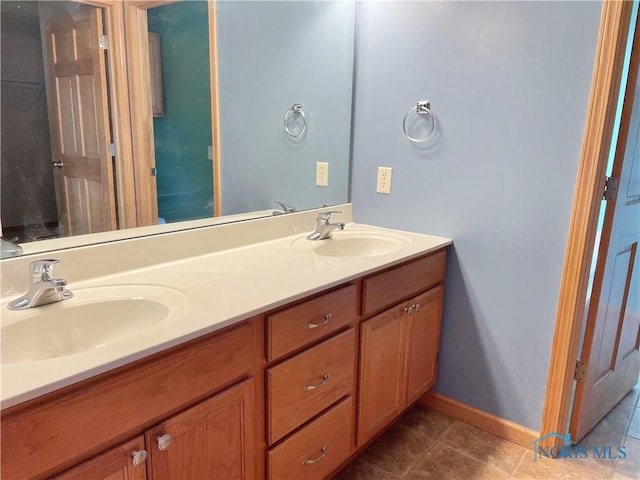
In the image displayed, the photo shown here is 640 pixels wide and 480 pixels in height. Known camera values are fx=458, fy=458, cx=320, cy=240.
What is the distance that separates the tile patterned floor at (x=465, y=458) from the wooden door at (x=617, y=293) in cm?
12

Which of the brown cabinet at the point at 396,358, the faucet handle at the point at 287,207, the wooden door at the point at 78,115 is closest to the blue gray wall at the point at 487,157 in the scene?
the brown cabinet at the point at 396,358

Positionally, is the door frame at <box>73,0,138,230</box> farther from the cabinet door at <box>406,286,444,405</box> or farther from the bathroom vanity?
the cabinet door at <box>406,286,444,405</box>

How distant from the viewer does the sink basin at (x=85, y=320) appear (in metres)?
1.02

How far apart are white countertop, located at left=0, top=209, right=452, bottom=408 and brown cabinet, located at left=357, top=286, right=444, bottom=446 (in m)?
0.23

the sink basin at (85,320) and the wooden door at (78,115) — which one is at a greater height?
the wooden door at (78,115)

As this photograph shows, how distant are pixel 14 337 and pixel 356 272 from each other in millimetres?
912

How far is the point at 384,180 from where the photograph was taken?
A: 2.08 metres

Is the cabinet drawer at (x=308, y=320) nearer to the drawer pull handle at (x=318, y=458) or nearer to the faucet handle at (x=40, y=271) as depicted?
the drawer pull handle at (x=318, y=458)

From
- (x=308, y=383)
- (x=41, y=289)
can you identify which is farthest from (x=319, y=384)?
(x=41, y=289)

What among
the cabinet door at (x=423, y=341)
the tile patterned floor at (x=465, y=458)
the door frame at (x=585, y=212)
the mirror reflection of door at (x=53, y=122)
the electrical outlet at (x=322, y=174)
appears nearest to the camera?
the mirror reflection of door at (x=53, y=122)

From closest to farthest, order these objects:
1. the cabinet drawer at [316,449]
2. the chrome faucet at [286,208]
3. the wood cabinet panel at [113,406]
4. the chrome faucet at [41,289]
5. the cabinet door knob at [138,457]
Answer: the wood cabinet panel at [113,406] → the cabinet door knob at [138,457] → the chrome faucet at [41,289] → the cabinet drawer at [316,449] → the chrome faucet at [286,208]

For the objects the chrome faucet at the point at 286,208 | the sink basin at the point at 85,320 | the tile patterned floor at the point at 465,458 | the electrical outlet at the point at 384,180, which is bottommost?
the tile patterned floor at the point at 465,458

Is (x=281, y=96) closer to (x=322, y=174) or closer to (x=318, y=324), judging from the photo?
(x=322, y=174)

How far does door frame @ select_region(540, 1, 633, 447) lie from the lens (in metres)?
1.50
